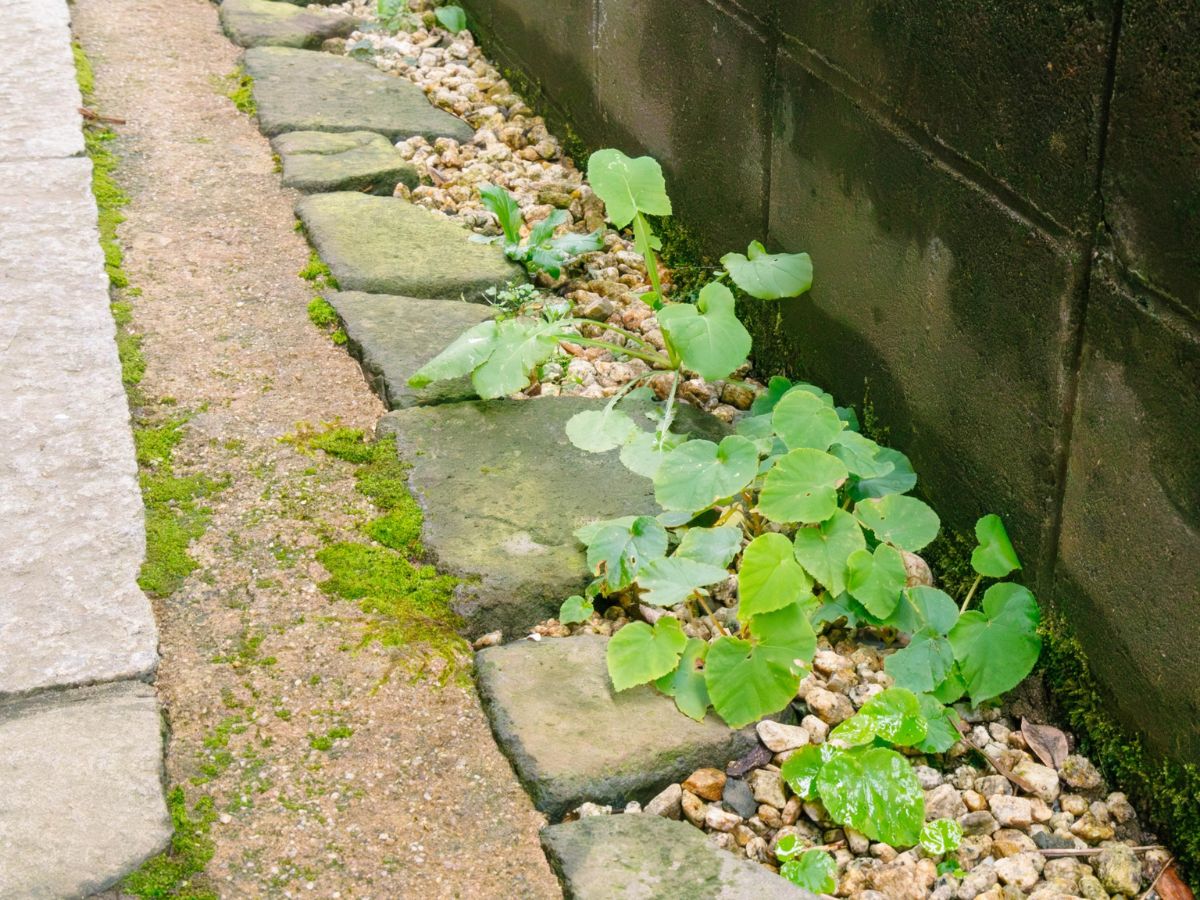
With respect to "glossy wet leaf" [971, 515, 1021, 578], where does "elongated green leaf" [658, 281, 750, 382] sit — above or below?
above

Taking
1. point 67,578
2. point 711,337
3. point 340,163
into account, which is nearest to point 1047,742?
point 711,337

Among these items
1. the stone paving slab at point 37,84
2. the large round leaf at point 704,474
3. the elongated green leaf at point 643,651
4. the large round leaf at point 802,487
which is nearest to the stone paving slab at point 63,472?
the stone paving slab at point 37,84

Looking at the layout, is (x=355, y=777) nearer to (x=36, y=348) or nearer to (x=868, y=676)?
(x=868, y=676)

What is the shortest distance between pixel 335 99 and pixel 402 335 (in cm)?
159

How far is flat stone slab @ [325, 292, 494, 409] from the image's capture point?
2.72 meters

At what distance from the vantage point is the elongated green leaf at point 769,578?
2.03 m

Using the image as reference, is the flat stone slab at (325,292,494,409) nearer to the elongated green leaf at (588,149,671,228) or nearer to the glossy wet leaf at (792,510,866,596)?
the elongated green leaf at (588,149,671,228)

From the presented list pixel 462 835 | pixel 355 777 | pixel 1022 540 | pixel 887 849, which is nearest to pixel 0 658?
pixel 355 777

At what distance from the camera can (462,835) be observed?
179 cm

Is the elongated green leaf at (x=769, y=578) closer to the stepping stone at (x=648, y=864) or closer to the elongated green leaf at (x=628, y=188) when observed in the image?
the stepping stone at (x=648, y=864)

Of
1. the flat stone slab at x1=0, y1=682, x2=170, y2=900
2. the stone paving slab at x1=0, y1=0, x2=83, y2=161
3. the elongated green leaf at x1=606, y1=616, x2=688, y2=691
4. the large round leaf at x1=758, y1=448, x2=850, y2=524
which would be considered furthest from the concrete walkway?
the large round leaf at x1=758, y1=448, x2=850, y2=524

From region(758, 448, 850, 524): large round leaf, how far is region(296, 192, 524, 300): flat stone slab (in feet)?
3.94

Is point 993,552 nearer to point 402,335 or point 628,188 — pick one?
point 628,188

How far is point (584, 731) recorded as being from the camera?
6.35ft
